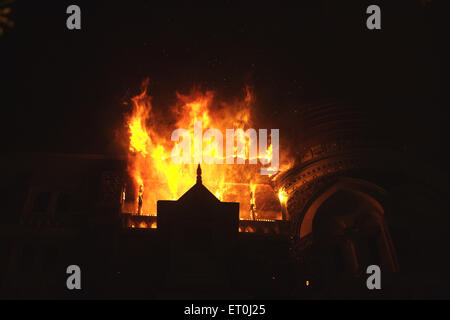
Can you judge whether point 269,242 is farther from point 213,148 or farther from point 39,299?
point 39,299

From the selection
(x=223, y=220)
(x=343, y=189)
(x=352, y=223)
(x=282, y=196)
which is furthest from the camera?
(x=282, y=196)

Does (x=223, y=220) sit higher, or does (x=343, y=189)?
(x=343, y=189)

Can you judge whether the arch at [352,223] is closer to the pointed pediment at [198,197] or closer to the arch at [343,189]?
the arch at [343,189]

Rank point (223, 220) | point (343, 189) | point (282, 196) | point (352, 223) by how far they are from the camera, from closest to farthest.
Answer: point (223, 220) < point (352, 223) < point (343, 189) < point (282, 196)

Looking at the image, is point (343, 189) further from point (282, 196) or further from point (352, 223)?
point (282, 196)

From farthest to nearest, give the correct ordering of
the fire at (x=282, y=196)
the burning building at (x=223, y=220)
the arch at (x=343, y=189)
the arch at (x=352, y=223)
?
the fire at (x=282, y=196) → the arch at (x=343, y=189) → the arch at (x=352, y=223) → the burning building at (x=223, y=220)

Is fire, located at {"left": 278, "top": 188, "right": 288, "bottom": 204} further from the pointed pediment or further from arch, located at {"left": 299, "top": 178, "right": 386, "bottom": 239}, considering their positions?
the pointed pediment

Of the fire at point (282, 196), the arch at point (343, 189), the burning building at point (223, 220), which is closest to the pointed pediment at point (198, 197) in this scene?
the burning building at point (223, 220)

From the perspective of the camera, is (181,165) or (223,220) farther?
(181,165)

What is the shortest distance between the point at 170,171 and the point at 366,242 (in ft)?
31.9

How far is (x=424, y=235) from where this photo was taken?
1494 centimetres

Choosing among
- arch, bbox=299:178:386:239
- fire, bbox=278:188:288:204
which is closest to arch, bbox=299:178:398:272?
arch, bbox=299:178:386:239

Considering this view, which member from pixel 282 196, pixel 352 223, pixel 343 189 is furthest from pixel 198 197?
pixel 352 223
